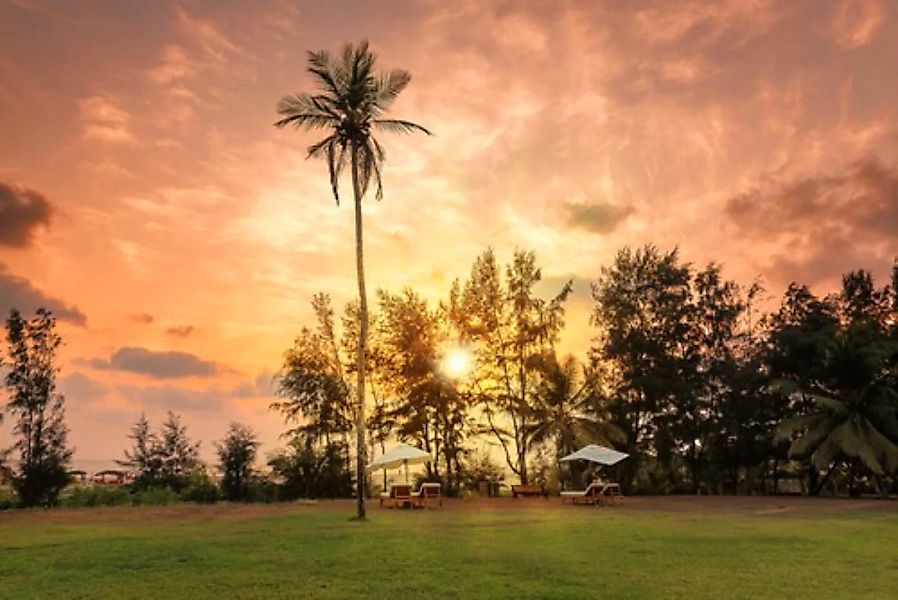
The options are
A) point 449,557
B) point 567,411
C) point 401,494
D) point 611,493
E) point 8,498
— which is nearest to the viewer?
point 449,557

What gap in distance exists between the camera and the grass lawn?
11.2 meters

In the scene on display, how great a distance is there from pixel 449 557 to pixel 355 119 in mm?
15093

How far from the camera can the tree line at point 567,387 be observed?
42031 millimetres

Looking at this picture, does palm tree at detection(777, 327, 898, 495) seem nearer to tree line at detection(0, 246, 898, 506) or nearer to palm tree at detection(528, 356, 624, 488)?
tree line at detection(0, 246, 898, 506)

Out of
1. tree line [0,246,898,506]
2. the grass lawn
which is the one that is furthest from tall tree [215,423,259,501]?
the grass lawn

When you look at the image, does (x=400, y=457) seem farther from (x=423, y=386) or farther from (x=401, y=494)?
(x=423, y=386)

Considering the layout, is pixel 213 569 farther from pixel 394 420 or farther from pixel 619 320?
pixel 619 320

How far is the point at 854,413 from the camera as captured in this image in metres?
37.3

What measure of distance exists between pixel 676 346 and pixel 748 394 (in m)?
4.79

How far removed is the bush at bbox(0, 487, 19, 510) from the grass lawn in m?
9.27

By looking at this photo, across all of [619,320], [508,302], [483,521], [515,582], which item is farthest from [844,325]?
[515,582]

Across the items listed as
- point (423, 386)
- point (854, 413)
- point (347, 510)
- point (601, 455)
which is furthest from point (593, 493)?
point (854, 413)

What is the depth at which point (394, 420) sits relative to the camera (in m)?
44.1

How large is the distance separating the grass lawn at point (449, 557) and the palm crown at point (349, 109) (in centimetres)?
1129
